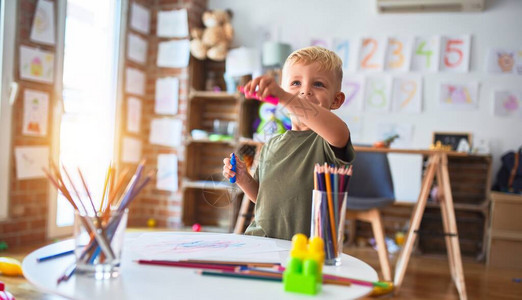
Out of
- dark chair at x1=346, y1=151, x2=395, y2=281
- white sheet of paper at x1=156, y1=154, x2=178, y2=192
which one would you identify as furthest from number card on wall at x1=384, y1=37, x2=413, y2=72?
white sheet of paper at x1=156, y1=154, x2=178, y2=192

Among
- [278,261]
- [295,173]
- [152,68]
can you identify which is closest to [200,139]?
[152,68]

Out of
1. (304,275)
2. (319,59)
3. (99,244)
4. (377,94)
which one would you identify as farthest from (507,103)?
(99,244)

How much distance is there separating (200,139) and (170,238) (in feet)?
9.75

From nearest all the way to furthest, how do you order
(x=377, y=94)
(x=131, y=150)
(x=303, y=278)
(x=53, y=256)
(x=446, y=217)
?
1. (x=303, y=278)
2. (x=53, y=256)
3. (x=446, y=217)
4. (x=377, y=94)
5. (x=131, y=150)

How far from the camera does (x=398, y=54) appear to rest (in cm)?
379

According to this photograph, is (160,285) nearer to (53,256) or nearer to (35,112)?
(53,256)

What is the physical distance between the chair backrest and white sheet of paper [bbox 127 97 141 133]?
75.9 inches

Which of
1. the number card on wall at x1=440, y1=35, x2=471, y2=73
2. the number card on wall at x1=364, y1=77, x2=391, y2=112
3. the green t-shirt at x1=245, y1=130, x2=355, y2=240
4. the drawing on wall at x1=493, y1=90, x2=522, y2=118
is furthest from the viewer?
the number card on wall at x1=364, y1=77, x2=391, y2=112

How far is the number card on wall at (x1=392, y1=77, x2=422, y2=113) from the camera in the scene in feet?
12.3

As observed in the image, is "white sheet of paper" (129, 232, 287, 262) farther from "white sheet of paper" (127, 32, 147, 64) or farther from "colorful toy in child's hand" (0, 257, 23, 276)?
"white sheet of paper" (127, 32, 147, 64)

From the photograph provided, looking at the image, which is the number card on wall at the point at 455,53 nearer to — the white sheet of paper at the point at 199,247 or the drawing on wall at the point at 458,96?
the drawing on wall at the point at 458,96

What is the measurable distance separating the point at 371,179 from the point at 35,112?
6.83 ft

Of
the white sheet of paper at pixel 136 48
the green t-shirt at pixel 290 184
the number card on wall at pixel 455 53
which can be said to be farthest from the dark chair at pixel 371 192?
the white sheet of paper at pixel 136 48

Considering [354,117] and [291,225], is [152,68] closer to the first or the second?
[354,117]
